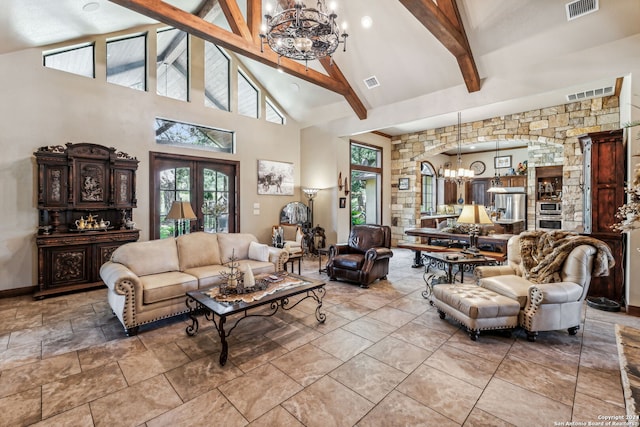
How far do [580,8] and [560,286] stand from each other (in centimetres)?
336

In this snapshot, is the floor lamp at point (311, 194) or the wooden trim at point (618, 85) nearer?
the wooden trim at point (618, 85)

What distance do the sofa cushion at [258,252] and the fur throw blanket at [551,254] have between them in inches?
133

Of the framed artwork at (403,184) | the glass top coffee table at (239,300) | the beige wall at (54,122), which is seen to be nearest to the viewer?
the glass top coffee table at (239,300)

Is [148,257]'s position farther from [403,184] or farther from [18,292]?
[403,184]

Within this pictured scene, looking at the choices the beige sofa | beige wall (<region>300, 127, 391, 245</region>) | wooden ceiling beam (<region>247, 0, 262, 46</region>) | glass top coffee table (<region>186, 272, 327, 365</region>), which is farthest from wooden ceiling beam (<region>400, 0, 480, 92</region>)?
the beige sofa

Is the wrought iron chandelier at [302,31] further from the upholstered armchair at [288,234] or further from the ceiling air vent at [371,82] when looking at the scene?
the upholstered armchair at [288,234]

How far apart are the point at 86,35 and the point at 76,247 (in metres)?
3.40

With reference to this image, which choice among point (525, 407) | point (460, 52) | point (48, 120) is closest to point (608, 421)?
point (525, 407)

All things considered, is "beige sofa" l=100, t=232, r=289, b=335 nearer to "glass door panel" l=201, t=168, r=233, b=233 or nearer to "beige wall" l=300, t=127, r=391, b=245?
"glass door panel" l=201, t=168, r=233, b=233

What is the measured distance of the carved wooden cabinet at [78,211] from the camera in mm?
4227

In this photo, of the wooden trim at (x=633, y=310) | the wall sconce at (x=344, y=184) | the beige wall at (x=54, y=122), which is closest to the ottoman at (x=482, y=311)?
the wooden trim at (x=633, y=310)

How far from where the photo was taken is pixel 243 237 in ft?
15.3

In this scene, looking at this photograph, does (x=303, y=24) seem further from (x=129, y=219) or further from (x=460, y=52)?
(x=129, y=219)

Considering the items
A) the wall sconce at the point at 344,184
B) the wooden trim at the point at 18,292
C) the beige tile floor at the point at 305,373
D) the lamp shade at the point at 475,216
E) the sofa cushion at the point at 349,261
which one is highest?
the wall sconce at the point at 344,184
